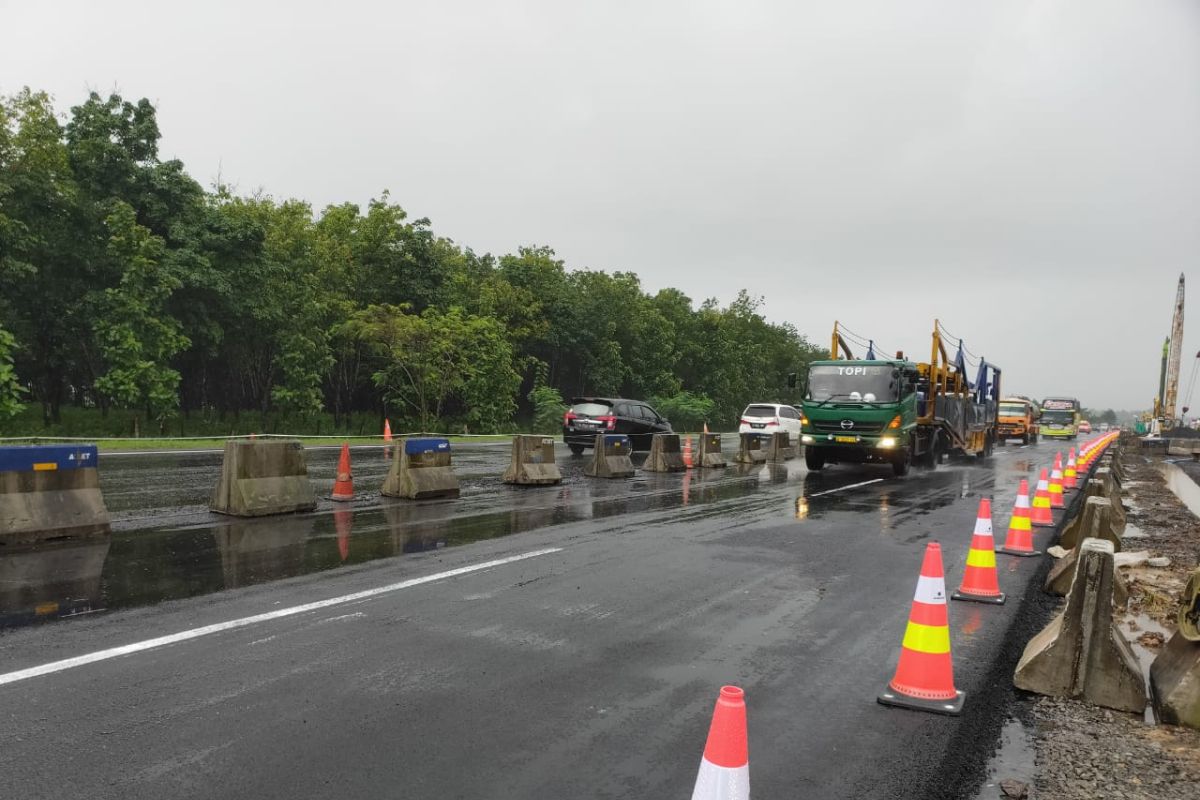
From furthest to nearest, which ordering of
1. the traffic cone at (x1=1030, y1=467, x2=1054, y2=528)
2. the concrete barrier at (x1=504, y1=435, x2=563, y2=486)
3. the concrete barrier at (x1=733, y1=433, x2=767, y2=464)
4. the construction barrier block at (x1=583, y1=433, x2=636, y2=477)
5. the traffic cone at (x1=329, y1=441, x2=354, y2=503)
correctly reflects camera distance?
the concrete barrier at (x1=733, y1=433, x2=767, y2=464), the construction barrier block at (x1=583, y1=433, x2=636, y2=477), the concrete barrier at (x1=504, y1=435, x2=563, y2=486), the traffic cone at (x1=329, y1=441, x2=354, y2=503), the traffic cone at (x1=1030, y1=467, x2=1054, y2=528)

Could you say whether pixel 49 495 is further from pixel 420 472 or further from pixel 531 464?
pixel 531 464

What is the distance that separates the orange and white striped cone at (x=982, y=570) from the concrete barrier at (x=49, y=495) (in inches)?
352

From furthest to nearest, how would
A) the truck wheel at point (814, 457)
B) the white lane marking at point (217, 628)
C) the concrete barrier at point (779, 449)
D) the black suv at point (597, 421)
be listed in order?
the concrete barrier at point (779, 449), the black suv at point (597, 421), the truck wheel at point (814, 457), the white lane marking at point (217, 628)

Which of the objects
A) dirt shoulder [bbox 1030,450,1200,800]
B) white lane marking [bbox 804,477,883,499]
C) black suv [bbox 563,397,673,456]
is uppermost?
black suv [bbox 563,397,673,456]

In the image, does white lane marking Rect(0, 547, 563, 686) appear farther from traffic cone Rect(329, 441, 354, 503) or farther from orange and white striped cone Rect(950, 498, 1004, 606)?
traffic cone Rect(329, 441, 354, 503)

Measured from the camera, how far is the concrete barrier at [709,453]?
20141mm

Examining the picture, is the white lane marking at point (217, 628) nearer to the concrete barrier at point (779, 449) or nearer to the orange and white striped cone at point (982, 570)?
the orange and white striped cone at point (982, 570)

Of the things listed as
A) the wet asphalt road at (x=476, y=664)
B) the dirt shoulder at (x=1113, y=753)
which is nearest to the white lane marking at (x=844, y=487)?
the wet asphalt road at (x=476, y=664)

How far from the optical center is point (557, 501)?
1248 cm

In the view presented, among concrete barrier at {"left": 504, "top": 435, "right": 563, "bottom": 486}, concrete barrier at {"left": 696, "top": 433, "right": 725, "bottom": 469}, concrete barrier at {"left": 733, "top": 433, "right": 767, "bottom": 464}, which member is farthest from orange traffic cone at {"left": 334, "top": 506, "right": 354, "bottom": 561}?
concrete barrier at {"left": 733, "top": 433, "right": 767, "bottom": 464}

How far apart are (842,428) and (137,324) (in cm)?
2313

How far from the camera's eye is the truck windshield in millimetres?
18156

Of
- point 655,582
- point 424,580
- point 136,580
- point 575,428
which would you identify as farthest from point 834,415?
point 136,580

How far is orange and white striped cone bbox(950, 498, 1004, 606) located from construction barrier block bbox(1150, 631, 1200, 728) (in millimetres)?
1927
